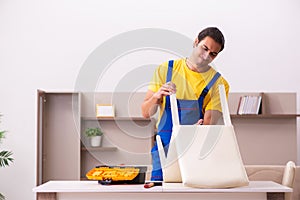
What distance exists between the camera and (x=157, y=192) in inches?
97.2

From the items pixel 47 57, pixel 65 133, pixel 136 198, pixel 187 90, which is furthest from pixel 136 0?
pixel 136 198

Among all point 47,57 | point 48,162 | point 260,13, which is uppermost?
point 260,13

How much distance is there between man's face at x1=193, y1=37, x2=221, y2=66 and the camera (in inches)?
106

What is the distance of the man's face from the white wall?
3733 mm

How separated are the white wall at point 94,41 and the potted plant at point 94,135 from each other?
0.56m

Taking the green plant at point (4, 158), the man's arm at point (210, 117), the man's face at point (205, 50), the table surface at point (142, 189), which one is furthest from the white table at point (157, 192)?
the green plant at point (4, 158)

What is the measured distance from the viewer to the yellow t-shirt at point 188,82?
109 inches

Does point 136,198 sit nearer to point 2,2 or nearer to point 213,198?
point 213,198

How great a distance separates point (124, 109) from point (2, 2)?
6.28 ft

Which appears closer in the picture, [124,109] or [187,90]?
[187,90]

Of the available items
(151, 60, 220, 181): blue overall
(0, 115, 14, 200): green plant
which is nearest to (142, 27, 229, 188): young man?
(151, 60, 220, 181): blue overall

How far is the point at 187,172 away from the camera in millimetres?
2443

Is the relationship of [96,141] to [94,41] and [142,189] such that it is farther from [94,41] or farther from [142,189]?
[142,189]

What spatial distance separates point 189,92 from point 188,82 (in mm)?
56
